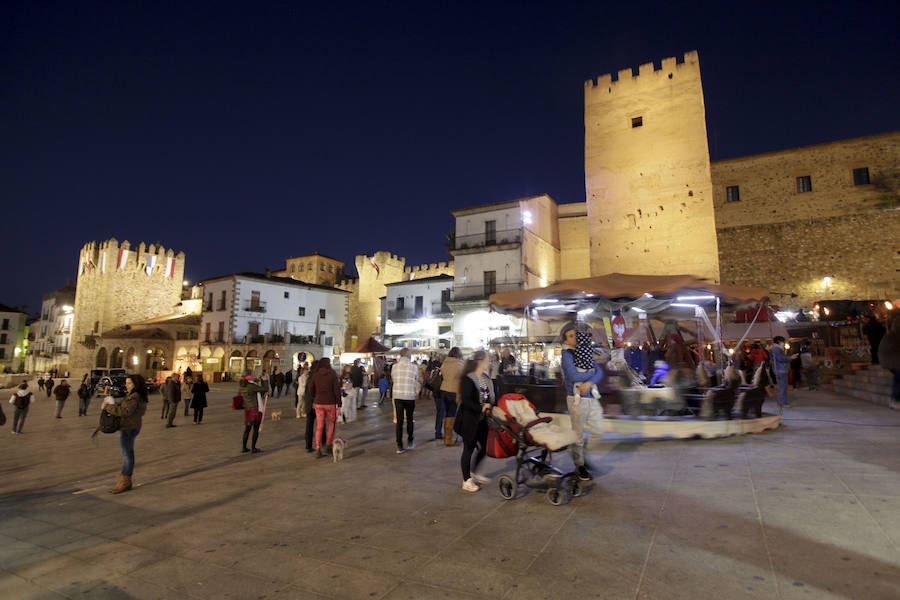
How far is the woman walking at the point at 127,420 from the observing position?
5328 mm

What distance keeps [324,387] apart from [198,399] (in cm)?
646

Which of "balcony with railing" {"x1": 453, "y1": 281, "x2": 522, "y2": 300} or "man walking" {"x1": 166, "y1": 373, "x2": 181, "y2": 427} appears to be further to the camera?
"balcony with railing" {"x1": 453, "y1": 281, "x2": 522, "y2": 300}

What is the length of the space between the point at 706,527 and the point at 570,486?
1159 mm

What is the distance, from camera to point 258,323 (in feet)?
115

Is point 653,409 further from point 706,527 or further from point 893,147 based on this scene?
point 893,147

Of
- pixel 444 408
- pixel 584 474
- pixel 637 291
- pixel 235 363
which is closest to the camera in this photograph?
pixel 584 474

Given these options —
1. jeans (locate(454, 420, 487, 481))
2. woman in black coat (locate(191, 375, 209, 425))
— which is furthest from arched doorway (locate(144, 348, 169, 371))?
jeans (locate(454, 420, 487, 481))

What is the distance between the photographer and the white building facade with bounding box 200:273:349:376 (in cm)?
3366

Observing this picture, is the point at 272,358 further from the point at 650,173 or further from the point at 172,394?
the point at 650,173

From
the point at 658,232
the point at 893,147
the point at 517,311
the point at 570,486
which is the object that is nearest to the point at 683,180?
the point at 658,232

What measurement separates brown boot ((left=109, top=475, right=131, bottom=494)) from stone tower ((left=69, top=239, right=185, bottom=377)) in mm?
43564

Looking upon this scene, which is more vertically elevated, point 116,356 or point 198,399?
point 116,356

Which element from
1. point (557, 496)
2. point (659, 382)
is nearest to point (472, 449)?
point (557, 496)

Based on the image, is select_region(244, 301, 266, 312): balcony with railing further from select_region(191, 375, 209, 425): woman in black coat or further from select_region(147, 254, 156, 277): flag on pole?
select_region(191, 375, 209, 425): woman in black coat
